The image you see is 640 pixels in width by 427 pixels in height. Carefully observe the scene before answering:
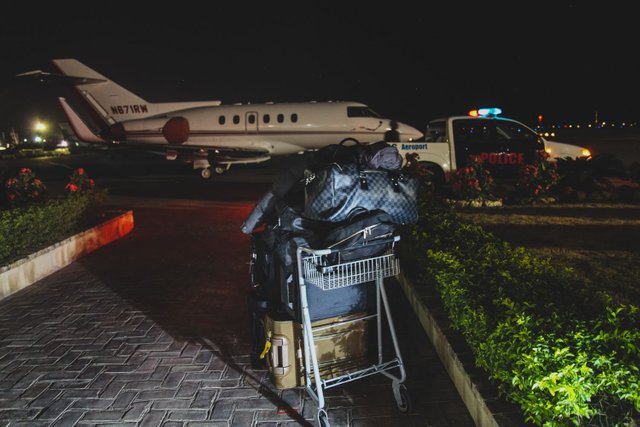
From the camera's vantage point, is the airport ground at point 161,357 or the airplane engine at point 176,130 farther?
the airplane engine at point 176,130

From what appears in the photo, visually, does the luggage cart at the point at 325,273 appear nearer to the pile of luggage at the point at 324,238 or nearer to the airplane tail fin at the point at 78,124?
the pile of luggage at the point at 324,238

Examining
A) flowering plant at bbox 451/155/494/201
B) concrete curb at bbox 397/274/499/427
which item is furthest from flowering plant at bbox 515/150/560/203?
concrete curb at bbox 397/274/499/427

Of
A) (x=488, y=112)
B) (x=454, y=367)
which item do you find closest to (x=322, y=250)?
(x=454, y=367)

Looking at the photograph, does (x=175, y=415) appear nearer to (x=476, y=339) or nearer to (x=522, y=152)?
(x=476, y=339)

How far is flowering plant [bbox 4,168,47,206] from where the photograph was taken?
873cm

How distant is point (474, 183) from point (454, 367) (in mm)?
7198

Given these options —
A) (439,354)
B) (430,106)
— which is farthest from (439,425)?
(430,106)

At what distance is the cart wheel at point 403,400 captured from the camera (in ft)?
11.6

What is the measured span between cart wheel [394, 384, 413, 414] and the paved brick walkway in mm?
48

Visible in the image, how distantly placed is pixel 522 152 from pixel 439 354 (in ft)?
29.8

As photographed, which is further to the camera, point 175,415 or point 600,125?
point 600,125

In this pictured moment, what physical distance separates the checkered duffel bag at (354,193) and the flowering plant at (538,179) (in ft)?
25.8

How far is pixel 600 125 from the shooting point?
49594 mm

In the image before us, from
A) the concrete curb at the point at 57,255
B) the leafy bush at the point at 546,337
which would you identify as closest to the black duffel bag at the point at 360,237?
the leafy bush at the point at 546,337
